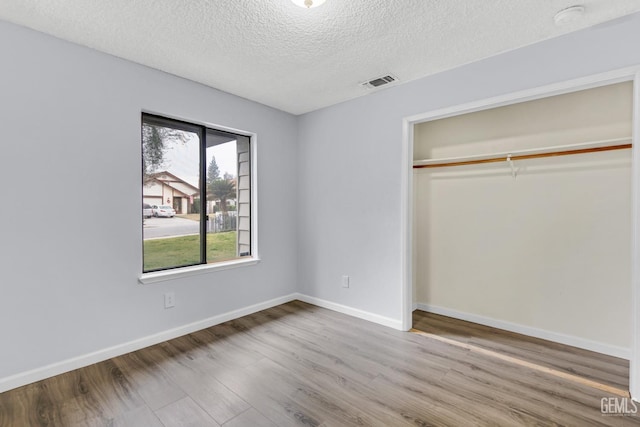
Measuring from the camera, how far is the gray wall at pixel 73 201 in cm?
→ 199

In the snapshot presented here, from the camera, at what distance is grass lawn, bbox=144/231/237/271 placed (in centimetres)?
279

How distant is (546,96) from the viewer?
2.22 meters

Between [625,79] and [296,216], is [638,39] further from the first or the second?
[296,216]

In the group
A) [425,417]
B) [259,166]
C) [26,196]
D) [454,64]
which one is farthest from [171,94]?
[425,417]

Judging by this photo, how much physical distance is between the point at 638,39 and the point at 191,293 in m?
3.96

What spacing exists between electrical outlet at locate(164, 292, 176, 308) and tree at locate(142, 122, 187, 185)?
1067 millimetres

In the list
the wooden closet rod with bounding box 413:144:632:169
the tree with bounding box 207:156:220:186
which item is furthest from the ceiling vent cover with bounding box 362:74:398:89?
the tree with bounding box 207:156:220:186

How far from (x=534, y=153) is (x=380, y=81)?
160 centimetres

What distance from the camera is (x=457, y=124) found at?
3287 millimetres

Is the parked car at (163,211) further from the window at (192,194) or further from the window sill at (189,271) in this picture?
the window sill at (189,271)

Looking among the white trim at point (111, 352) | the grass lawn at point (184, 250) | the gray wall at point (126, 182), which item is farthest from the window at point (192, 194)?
the white trim at point (111, 352)

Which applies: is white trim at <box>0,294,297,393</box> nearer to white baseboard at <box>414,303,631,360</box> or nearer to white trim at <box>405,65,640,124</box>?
white baseboard at <box>414,303,631,360</box>

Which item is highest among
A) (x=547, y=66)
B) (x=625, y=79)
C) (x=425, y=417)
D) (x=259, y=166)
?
(x=547, y=66)

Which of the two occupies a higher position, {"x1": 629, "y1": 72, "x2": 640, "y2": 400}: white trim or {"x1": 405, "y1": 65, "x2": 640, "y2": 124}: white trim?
{"x1": 405, "y1": 65, "x2": 640, "y2": 124}: white trim
